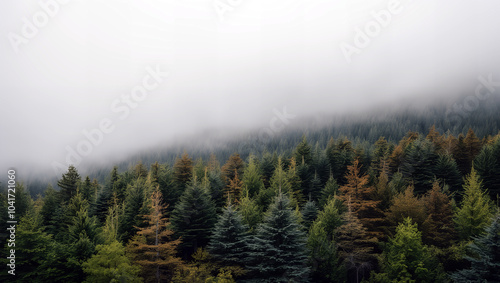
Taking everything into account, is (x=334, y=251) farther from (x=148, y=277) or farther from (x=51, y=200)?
(x=51, y=200)

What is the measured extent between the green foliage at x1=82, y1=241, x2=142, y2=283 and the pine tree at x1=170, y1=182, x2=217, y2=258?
315 inches

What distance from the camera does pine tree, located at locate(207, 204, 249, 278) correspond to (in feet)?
93.0

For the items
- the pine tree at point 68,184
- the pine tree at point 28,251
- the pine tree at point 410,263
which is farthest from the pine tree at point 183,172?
the pine tree at point 410,263

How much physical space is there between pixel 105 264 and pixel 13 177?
12670 millimetres

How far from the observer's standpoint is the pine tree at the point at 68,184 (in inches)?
1844

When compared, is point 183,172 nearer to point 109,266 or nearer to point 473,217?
point 109,266

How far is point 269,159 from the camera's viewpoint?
58.6 m

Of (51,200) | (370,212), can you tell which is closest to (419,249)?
(370,212)

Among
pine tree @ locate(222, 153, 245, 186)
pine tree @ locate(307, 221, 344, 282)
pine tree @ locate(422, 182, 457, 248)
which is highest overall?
pine tree @ locate(222, 153, 245, 186)

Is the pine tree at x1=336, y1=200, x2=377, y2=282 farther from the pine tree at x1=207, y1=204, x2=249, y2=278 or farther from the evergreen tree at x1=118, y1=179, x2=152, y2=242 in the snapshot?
the evergreen tree at x1=118, y1=179, x2=152, y2=242

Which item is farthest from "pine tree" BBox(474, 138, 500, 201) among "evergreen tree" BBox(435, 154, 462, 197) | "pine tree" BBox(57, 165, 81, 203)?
"pine tree" BBox(57, 165, 81, 203)

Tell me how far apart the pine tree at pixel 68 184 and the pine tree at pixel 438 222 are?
53267mm

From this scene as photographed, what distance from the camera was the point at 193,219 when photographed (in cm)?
3447

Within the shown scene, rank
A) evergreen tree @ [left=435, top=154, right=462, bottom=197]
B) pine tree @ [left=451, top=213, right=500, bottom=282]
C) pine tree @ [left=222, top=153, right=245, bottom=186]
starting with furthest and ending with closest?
pine tree @ [left=222, top=153, right=245, bottom=186], evergreen tree @ [left=435, top=154, right=462, bottom=197], pine tree @ [left=451, top=213, right=500, bottom=282]
